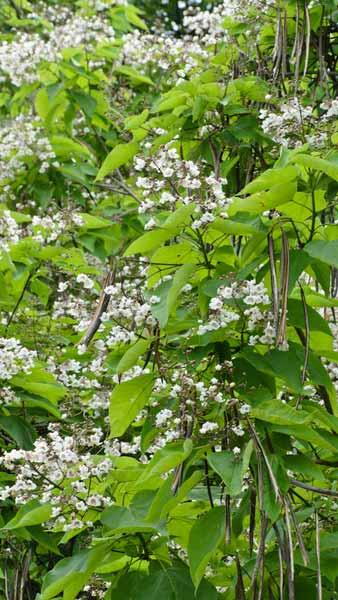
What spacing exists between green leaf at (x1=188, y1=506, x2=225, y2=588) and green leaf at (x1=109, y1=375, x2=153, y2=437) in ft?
0.73

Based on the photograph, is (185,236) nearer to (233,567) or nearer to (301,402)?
(301,402)

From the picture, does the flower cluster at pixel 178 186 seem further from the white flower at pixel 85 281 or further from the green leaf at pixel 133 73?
the green leaf at pixel 133 73

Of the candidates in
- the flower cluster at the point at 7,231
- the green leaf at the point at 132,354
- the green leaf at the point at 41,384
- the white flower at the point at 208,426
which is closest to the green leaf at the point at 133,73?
the flower cluster at the point at 7,231

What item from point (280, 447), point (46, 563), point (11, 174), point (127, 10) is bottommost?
point (46, 563)

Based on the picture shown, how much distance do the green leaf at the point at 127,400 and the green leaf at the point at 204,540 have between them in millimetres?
222

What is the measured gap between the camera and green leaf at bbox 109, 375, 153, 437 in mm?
1575

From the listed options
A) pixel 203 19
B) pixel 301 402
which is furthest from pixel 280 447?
pixel 203 19

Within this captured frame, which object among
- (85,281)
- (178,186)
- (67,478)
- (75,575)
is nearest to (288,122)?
(178,186)

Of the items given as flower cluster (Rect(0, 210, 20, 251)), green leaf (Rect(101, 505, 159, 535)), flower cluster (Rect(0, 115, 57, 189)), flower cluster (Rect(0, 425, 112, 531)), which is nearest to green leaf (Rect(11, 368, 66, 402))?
flower cluster (Rect(0, 210, 20, 251))

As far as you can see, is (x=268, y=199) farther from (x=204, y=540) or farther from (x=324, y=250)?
(x=204, y=540)

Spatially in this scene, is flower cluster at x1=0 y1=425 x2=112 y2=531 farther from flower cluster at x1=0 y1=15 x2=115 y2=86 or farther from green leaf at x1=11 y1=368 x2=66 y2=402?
flower cluster at x1=0 y1=15 x2=115 y2=86

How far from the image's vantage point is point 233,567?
176 cm

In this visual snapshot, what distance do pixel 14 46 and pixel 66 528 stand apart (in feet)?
7.35

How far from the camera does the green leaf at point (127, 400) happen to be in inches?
62.0
